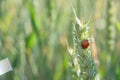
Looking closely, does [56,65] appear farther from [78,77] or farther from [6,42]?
[78,77]

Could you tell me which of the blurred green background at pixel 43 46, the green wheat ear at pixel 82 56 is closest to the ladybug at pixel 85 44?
the green wheat ear at pixel 82 56

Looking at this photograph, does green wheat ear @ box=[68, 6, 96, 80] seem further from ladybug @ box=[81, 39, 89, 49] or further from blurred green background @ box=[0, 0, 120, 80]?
blurred green background @ box=[0, 0, 120, 80]

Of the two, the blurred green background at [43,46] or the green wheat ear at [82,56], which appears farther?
the blurred green background at [43,46]

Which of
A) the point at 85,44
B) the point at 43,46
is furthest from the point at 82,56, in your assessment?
the point at 43,46

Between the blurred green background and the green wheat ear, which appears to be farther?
the blurred green background

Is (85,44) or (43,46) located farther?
(43,46)

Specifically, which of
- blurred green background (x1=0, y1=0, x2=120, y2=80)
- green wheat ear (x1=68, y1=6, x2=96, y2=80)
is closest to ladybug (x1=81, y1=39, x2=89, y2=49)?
green wheat ear (x1=68, y1=6, x2=96, y2=80)

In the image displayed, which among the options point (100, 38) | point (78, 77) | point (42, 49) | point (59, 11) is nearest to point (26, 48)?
point (42, 49)

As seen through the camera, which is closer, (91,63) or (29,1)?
(91,63)

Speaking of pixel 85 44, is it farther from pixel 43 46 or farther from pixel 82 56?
pixel 43 46

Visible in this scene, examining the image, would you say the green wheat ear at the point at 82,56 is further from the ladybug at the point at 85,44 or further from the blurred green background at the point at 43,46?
the blurred green background at the point at 43,46

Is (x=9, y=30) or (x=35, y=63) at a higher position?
(x=9, y=30)
